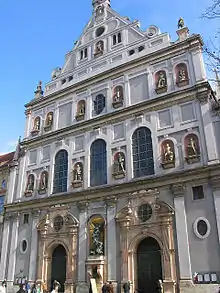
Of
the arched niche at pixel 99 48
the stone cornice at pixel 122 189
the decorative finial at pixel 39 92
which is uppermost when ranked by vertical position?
the arched niche at pixel 99 48

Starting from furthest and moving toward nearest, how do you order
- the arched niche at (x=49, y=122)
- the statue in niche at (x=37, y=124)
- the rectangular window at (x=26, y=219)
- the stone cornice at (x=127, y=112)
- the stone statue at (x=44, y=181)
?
1. the statue in niche at (x=37, y=124)
2. the arched niche at (x=49, y=122)
3. the stone statue at (x=44, y=181)
4. the rectangular window at (x=26, y=219)
5. the stone cornice at (x=127, y=112)

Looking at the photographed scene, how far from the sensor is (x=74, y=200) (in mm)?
21781

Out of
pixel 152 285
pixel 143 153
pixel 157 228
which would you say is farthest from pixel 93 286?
pixel 143 153

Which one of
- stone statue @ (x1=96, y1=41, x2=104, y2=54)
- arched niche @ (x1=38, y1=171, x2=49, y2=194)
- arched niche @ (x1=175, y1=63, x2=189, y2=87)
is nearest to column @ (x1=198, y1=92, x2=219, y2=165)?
arched niche @ (x1=175, y1=63, x2=189, y2=87)

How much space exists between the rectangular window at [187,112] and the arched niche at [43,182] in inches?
454

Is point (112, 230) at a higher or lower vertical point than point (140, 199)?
lower

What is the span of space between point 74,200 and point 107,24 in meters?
15.4

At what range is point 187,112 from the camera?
19500mm

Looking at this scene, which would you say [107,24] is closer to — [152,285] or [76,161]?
[76,161]

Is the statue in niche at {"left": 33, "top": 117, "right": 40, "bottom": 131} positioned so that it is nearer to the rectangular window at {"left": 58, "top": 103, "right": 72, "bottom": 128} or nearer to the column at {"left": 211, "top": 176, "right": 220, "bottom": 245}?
the rectangular window at {"left": 58, "top": 103, "right": 72, "bottom": 128}

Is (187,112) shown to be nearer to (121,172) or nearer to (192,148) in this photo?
(192,148)

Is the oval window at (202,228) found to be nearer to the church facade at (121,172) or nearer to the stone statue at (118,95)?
the church facade at (121,172)

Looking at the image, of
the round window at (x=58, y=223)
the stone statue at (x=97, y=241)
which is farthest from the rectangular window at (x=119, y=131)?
the round window at (x=58, y=223)

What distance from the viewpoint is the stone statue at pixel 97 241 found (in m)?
19.2
